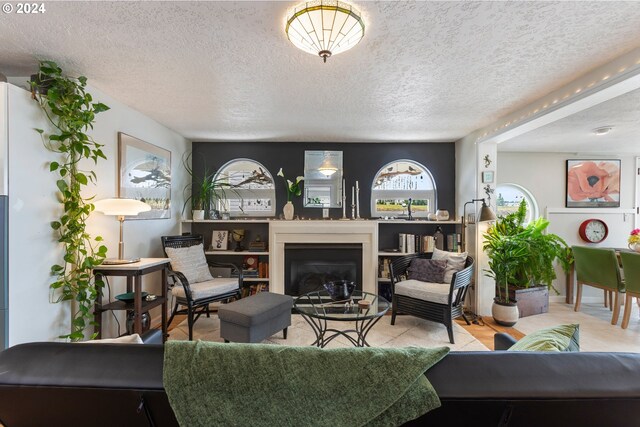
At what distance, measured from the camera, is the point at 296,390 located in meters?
0.85

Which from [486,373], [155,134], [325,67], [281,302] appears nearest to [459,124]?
[325,67]

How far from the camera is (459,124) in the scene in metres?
3.53

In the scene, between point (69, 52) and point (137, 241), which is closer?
point (69, 52)

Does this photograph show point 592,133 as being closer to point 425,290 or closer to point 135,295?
point 425,290

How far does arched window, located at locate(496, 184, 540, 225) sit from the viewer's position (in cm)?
470

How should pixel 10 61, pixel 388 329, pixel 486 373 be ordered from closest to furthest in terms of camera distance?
1. pixel 486 373
2. pixel 10 61
3. pixel 388 329

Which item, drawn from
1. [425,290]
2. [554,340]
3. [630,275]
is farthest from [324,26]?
[630,275]

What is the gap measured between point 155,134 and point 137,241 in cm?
125

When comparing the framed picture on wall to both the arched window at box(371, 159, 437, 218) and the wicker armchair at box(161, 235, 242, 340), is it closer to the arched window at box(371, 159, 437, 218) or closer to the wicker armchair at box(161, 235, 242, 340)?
the wicker armchair at box(161, 235, 242, 340)

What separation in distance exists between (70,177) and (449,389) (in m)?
2.73

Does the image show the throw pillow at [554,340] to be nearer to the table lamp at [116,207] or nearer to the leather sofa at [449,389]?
the leather sofa at [449,389]

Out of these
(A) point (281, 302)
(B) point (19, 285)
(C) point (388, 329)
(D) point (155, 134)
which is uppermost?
(D) point (155, 134)

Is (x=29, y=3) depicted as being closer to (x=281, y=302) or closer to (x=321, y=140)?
(x=281, y=302)

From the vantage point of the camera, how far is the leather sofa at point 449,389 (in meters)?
0.84
